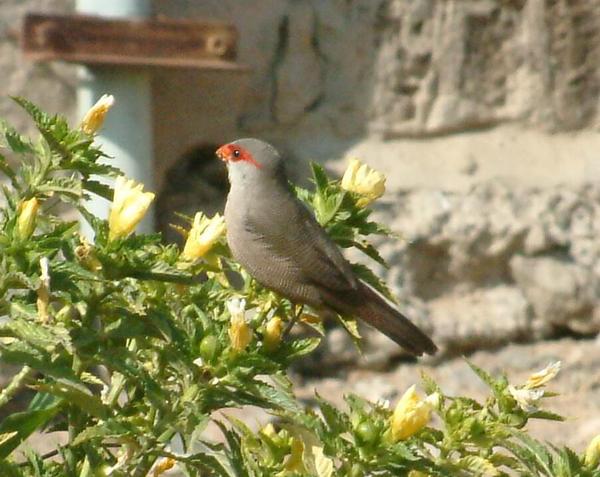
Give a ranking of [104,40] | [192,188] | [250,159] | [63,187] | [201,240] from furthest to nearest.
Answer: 1. [192,188]
2. [104,40]
3. [250,159]
4. [201,240]
5. [63,187]

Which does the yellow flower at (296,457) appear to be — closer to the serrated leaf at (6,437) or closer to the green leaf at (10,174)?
the serrated leaf at (6,437)

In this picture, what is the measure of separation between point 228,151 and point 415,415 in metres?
1.53

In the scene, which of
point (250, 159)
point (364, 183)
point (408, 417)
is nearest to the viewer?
point (408, 417)

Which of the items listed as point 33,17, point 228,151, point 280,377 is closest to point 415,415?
point 280,377

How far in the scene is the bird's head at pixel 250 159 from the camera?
323cm

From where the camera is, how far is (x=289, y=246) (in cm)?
314

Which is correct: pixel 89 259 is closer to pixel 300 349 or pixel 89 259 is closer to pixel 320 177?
pixel 300 349

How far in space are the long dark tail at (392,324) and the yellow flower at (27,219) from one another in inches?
54.9

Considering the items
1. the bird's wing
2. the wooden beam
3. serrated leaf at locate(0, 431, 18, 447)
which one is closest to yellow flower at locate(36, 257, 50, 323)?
serrated leaf at locate(0, 431, 18, 447)

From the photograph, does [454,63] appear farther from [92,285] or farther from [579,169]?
[92,285]

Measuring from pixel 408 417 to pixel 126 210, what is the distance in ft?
1.48

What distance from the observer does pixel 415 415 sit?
1.81 metres

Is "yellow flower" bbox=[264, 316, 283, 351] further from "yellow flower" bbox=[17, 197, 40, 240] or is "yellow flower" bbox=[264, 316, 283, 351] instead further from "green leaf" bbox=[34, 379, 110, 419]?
"yellow flower" bbox=[17, 197, 40, 240]

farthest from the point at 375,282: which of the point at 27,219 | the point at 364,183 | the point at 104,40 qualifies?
the point at 104,40
